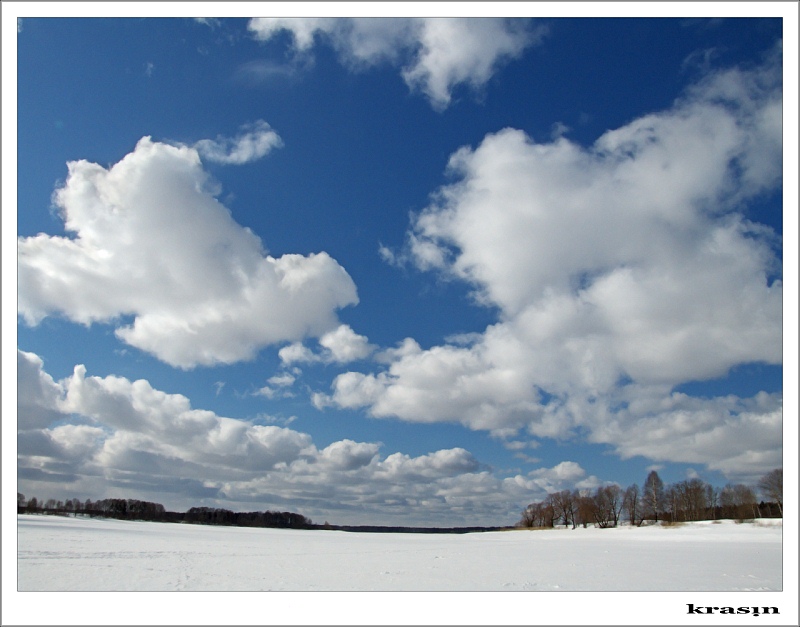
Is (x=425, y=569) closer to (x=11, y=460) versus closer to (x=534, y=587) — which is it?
(x=534, y=587)

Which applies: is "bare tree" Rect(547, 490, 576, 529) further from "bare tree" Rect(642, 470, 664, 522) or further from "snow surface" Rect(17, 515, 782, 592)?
"snow surface" Rect(17, 515, 782, 592)

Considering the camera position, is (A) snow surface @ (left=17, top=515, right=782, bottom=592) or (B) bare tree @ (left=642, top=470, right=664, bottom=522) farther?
(B) bare tree @ (left=642, top=470, right=664, bottom=522)

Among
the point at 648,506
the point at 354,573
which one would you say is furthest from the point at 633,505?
the point at 354,573

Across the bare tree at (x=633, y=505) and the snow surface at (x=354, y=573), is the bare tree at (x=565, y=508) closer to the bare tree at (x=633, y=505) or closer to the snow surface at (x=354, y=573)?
the bare tree at (x=633, y=505)

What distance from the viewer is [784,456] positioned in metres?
15.8

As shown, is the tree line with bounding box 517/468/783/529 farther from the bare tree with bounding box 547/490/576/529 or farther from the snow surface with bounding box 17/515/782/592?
the snow surface with bounding box 17/515/782/592

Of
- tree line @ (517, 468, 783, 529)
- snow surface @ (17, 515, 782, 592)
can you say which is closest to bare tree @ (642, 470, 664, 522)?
tree line @ (517, 468, 783, 529)

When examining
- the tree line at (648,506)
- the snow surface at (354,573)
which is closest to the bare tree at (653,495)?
the tree line at (648,506)

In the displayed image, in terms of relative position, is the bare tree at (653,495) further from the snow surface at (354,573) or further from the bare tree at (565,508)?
the snow surface at (354,573)

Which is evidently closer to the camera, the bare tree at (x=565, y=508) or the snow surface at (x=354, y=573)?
the snow surface at (x=354, y=573)

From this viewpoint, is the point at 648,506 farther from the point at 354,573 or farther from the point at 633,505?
the point at 354,573

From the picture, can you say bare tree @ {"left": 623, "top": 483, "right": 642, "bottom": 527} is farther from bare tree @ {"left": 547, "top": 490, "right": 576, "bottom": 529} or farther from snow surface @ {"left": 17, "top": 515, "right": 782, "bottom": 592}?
snow surface @ {"left": 17, "top": 515, "right": 782, "bottom": 592}

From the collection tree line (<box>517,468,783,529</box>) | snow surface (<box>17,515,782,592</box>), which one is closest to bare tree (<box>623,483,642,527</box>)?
tree line (<box>517,468,783,529</box>)

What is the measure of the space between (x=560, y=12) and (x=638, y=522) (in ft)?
370
